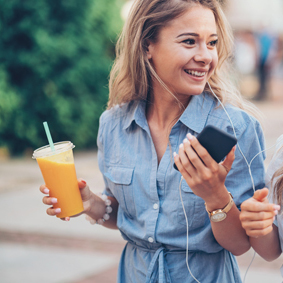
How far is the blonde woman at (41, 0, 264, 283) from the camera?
6.34 ft

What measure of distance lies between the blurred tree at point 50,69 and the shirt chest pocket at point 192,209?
6737 mm

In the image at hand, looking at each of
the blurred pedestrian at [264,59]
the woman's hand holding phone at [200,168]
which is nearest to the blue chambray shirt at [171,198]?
the woman's hand holding phone at [200,168]

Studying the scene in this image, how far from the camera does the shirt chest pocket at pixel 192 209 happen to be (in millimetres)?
1928

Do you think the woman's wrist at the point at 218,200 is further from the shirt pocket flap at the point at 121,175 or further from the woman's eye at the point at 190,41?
the woman's eye at the point at 190,41

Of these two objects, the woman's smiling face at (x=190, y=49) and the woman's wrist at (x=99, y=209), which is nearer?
the woman's smiling face at (x=190, y=49)

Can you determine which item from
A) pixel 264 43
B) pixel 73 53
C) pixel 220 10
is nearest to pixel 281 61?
pixel 264 43

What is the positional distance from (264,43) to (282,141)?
15319mm

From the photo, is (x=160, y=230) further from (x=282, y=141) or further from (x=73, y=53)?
(x=73, y=53)

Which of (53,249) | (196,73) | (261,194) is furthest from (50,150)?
(53,249)

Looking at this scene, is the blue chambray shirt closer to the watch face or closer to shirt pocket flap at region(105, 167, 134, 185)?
shirt pocket flap at region(105, 167, 134, 185)

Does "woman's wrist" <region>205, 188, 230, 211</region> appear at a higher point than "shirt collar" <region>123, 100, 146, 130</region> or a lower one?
lower

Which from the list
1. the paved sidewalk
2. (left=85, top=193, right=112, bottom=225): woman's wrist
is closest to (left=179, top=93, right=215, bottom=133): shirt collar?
(left=85, top=193, right=112, bottom=225): woman's wrist

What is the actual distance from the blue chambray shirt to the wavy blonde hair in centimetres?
12

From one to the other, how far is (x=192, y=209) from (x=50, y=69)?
7049 mm
